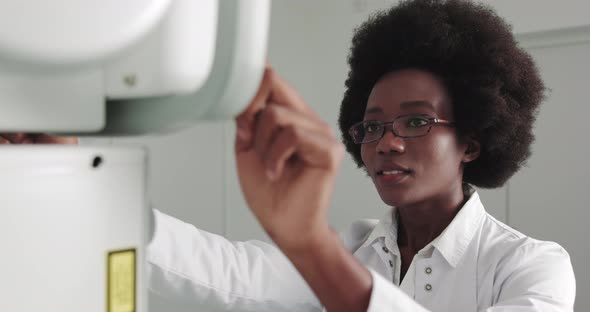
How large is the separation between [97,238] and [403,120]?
0.97 m

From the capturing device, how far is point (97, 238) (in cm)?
43

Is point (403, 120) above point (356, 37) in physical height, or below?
below

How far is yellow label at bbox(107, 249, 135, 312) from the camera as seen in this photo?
442 mm

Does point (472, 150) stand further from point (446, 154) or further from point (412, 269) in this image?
point (412, 269)

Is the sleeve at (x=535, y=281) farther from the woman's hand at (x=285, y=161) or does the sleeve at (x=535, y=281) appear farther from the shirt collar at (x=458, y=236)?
A: the woman's hand at (x=285, y=161)

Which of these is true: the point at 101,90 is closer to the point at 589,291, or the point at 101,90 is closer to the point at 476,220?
the point at 476,220

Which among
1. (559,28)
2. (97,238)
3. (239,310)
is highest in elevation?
(559,28)

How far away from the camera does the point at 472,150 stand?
1.48 meters

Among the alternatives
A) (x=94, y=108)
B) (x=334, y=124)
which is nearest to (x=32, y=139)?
(x=94, y=108)

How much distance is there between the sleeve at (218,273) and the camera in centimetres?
96

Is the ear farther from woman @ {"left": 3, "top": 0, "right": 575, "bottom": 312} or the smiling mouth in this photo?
the smiling mouth

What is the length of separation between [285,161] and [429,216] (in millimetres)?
926

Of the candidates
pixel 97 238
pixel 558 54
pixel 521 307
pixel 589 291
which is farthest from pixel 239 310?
pixel 558 54

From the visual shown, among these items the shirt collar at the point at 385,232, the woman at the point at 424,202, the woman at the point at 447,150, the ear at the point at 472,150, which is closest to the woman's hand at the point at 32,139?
the woman at the point at 424,202
